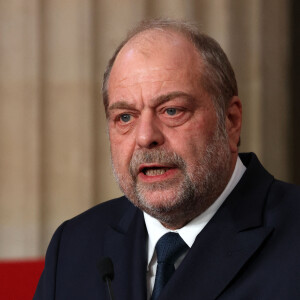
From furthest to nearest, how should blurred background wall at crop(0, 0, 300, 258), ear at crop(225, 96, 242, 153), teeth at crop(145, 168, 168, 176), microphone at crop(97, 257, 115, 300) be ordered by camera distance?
blurred background wall at crop(0, 0, 300, 258), ear at crop(225, 96, 242, 153), teeth at crop(145, 168, 168, 176), microphone at crop(97, 257, 115, 300)

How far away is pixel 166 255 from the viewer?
1790 mm

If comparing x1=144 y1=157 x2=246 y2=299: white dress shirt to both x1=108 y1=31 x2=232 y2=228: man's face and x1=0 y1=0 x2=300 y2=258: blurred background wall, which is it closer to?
x1=108 y1=31 x2=232 y2=228: man's face

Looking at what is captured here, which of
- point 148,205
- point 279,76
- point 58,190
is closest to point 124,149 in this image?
point 148,205

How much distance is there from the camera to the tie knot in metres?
1.79

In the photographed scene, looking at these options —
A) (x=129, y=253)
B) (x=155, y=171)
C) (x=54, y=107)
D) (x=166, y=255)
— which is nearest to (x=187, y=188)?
(x=155, y=171)

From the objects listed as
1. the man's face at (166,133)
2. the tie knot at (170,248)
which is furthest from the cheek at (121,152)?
the tie knot at (170,248)

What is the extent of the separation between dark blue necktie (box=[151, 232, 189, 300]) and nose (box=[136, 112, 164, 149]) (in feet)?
0.99

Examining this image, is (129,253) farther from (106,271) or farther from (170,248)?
(106,271)

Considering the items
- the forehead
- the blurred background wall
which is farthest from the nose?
the blurred background wall

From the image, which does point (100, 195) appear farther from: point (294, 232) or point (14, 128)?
point (294, 232)

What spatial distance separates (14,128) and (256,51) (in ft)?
4.69

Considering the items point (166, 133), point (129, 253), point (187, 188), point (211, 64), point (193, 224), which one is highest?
point (211, 64)

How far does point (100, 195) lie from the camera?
3373mm

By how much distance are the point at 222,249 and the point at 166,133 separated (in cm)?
36
